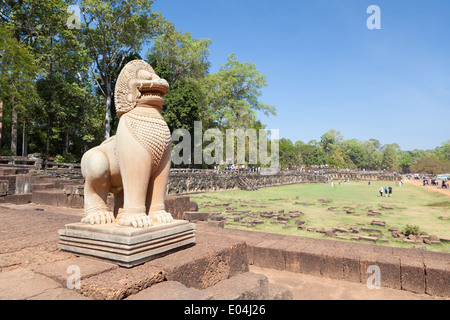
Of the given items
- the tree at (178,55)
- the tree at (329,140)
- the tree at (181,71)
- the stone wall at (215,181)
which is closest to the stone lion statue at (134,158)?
the stone wall at (215,181)

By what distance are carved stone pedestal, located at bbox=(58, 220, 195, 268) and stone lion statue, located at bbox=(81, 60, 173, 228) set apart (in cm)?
14

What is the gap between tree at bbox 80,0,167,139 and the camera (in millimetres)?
22023

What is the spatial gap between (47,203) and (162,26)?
24228 millimetres

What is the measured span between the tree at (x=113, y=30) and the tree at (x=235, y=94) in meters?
9.93

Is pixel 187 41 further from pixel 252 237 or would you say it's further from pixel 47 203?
pixel 252 237

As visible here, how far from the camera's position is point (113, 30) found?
77.7 feet

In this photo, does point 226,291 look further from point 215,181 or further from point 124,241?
point 215,181

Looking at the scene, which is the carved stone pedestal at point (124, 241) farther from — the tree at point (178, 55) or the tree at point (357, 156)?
the tree at point (357, 156)

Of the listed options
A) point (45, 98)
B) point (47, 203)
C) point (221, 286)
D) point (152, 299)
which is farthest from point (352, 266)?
point (45, 98)

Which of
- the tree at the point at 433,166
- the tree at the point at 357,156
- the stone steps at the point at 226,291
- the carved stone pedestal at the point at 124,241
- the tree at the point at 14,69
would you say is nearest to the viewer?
the stone steps at the point at 226,291

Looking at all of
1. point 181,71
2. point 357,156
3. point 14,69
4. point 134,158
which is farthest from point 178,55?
point 357,156

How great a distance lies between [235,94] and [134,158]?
3450 cm

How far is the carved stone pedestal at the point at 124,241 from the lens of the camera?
2027mm

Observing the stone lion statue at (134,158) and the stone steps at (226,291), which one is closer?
the stone steps at (226,291)
